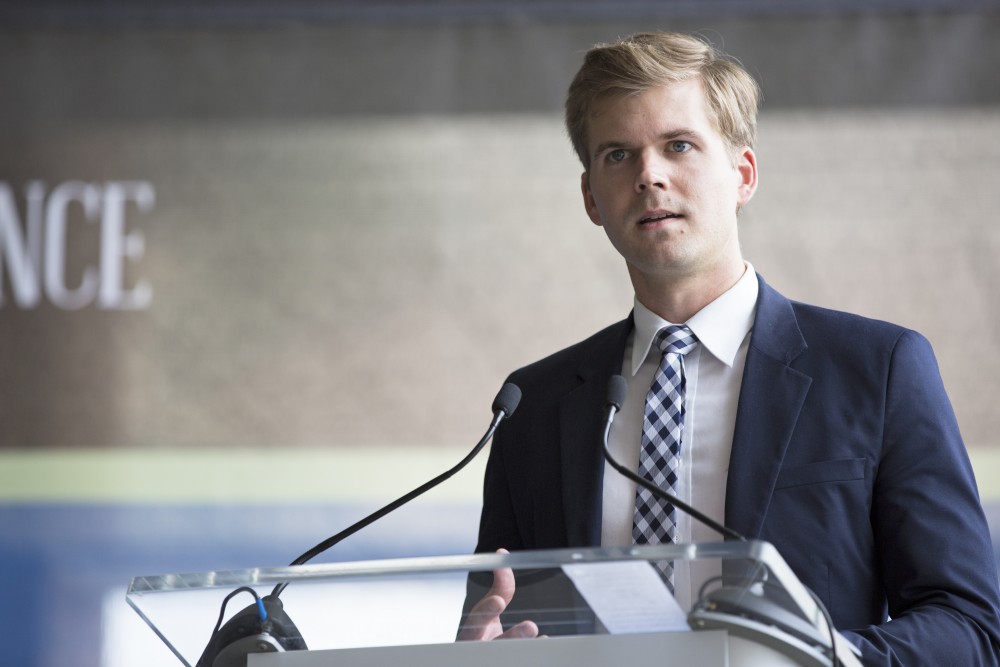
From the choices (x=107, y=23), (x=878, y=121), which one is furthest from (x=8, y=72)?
(x=878, y=121)

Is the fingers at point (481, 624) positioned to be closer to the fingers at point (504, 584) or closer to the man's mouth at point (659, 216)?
the fingers at point (504, 584)

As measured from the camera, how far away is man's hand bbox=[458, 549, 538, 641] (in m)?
1.16

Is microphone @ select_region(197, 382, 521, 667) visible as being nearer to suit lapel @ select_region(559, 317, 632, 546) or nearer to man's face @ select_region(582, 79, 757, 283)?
suit lapel @ select_region(559, 317, 632, 546)

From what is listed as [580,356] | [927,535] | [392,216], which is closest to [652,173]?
[580,356]

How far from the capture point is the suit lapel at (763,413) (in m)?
1.69

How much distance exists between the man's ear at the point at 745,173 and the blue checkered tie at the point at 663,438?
27 cm

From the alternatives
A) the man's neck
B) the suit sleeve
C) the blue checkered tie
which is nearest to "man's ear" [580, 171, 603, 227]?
the man's neck

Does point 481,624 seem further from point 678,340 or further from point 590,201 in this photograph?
point 590,201

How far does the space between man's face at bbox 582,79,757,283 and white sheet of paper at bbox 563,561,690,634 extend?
83cm

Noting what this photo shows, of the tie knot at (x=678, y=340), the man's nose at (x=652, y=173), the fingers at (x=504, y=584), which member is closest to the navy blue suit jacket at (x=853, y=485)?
the tie knot at (x=678, y=340)

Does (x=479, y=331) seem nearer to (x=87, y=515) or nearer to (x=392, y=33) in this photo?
(x=392, y=33)

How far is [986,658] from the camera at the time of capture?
4.87 ft

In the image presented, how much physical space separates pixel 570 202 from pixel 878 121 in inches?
37.9

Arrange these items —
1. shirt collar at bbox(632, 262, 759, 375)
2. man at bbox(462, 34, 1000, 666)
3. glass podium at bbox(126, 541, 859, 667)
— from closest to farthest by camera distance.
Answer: glass podium at bbox(126, 541, 859, 667), man at bbox(462, 34, 1000, 666), shirt collar at bbox(632, 262, 759, 375)
